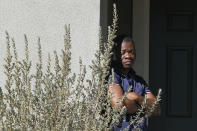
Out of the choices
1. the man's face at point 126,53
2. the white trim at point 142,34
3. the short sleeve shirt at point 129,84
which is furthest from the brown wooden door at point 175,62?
the man's face at point 126,53

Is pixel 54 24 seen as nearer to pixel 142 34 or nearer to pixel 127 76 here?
pixel 127 76

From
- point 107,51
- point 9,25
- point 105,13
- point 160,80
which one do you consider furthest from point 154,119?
point 107,51

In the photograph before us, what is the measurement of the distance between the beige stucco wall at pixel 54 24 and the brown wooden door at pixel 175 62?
148cm

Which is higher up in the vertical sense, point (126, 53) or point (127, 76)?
point (126, 53)

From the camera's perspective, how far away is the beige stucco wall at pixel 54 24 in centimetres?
430

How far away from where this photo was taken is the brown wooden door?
18.2 feet

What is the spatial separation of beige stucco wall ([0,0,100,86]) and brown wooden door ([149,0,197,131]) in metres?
1.48

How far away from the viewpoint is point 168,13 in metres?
5.61

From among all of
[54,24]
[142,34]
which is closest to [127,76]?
[54,24]

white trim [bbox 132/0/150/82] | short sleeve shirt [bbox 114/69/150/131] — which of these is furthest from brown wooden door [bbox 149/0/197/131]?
short sleeve shirt [bbox 114/69/150/131]

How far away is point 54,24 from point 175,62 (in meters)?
1.78

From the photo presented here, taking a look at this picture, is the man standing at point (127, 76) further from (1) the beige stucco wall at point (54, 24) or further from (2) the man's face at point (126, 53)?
(1) the beige stucco wall at point (54, 24)

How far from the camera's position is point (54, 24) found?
4344 mm

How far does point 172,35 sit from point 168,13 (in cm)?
24
